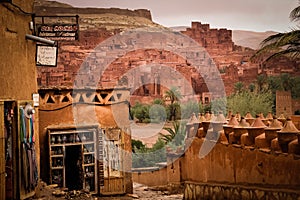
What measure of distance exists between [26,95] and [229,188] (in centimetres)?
376

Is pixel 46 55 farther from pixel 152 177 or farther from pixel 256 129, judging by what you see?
pixel 152 177

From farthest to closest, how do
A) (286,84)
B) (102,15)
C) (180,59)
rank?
(102,15) < (180,59) < (286,84)

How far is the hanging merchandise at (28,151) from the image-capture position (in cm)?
731

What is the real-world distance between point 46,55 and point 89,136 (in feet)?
9.74

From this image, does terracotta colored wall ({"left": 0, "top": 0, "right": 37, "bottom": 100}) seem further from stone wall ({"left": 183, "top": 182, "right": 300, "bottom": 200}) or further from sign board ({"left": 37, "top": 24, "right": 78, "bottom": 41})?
stone wall ({"left": 183, "top": 182, "right": 300, "bottom": 200})

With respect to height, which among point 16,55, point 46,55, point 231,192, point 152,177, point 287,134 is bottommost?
point 152,177

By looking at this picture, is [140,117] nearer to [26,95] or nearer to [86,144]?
[86,144]

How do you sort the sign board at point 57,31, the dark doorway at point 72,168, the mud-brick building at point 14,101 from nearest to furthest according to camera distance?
the mud-brick building at point 14,101, the sign board at point 57,31, the dark doorway at point 72,168

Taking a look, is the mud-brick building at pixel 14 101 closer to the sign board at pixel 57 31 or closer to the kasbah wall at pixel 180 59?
the sign board at pixel 57 31

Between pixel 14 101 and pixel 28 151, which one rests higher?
pixel 14 101

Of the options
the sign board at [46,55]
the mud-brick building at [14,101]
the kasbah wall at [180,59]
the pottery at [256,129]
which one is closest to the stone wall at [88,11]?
the kasbah wall at [180,59]

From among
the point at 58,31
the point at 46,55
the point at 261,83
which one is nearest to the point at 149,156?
the point at 58,31

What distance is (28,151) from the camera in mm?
7590

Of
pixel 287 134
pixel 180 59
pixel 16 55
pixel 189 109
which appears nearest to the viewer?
pixel 287 134
